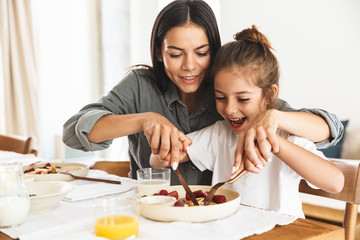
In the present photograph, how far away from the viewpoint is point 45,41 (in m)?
4.46

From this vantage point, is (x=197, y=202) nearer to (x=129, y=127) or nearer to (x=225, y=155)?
(x=129, y=127)

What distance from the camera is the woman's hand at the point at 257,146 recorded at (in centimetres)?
99

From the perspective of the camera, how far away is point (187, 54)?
4.64 feet

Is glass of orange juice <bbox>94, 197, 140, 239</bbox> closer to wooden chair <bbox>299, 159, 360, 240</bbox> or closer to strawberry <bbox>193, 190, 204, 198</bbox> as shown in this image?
strawberry <bbox>193, 190, 204, 198</bbox>

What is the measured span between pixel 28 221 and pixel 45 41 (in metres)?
3.96

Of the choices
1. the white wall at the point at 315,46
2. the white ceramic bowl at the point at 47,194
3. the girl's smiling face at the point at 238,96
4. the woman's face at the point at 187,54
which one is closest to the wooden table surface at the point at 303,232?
the white ceramic bowl at the point at 47,194

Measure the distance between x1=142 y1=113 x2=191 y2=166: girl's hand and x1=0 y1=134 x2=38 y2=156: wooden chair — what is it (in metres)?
1.23

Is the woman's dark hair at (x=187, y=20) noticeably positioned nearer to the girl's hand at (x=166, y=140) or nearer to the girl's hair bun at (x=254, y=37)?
the girl's hair bun at (x=254, y=37)

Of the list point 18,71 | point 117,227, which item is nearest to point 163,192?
point 117,227

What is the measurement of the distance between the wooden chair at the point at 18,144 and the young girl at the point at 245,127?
0.99 m

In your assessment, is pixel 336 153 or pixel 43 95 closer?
pixel 336 153

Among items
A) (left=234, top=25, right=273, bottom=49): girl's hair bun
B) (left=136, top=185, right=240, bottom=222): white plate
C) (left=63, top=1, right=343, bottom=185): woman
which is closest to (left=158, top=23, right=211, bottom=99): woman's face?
(left=63, top=1, right=343, bottom=185): woman

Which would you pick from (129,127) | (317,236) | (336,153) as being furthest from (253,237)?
(336,153)

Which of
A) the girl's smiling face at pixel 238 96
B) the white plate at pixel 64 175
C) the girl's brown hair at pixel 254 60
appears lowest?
the white plate at pixel 64 175
